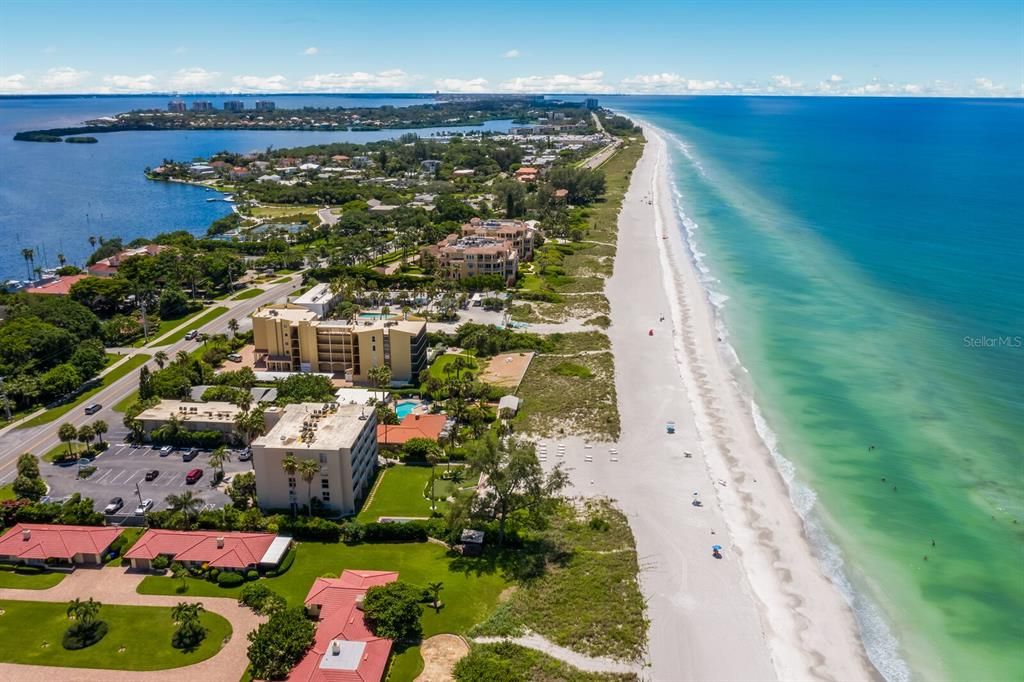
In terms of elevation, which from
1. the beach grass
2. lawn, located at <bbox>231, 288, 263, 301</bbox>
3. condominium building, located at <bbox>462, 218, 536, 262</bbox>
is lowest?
the beach grass

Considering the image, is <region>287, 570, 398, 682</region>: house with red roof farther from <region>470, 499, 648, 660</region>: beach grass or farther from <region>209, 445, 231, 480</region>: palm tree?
<region>209, 445, 231, 480</region>: palm tree

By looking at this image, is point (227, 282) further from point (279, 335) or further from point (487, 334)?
point (487, 334)

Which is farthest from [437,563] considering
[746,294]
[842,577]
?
[746,294]

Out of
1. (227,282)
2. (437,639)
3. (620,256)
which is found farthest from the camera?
(620,256)

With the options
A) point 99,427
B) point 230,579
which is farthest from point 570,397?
point 99,427

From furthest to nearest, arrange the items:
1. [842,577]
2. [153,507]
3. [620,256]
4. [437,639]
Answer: [620,256]
[153,507]
[842,577]
[437,639]

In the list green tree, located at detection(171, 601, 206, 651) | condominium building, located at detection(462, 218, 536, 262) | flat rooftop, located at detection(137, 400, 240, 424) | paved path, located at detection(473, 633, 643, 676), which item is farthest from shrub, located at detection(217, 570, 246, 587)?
condominium building, located at detection(462, 218, 536, 262)

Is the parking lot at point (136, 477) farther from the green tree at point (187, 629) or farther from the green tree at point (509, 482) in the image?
the green tree at point (509, 482)
